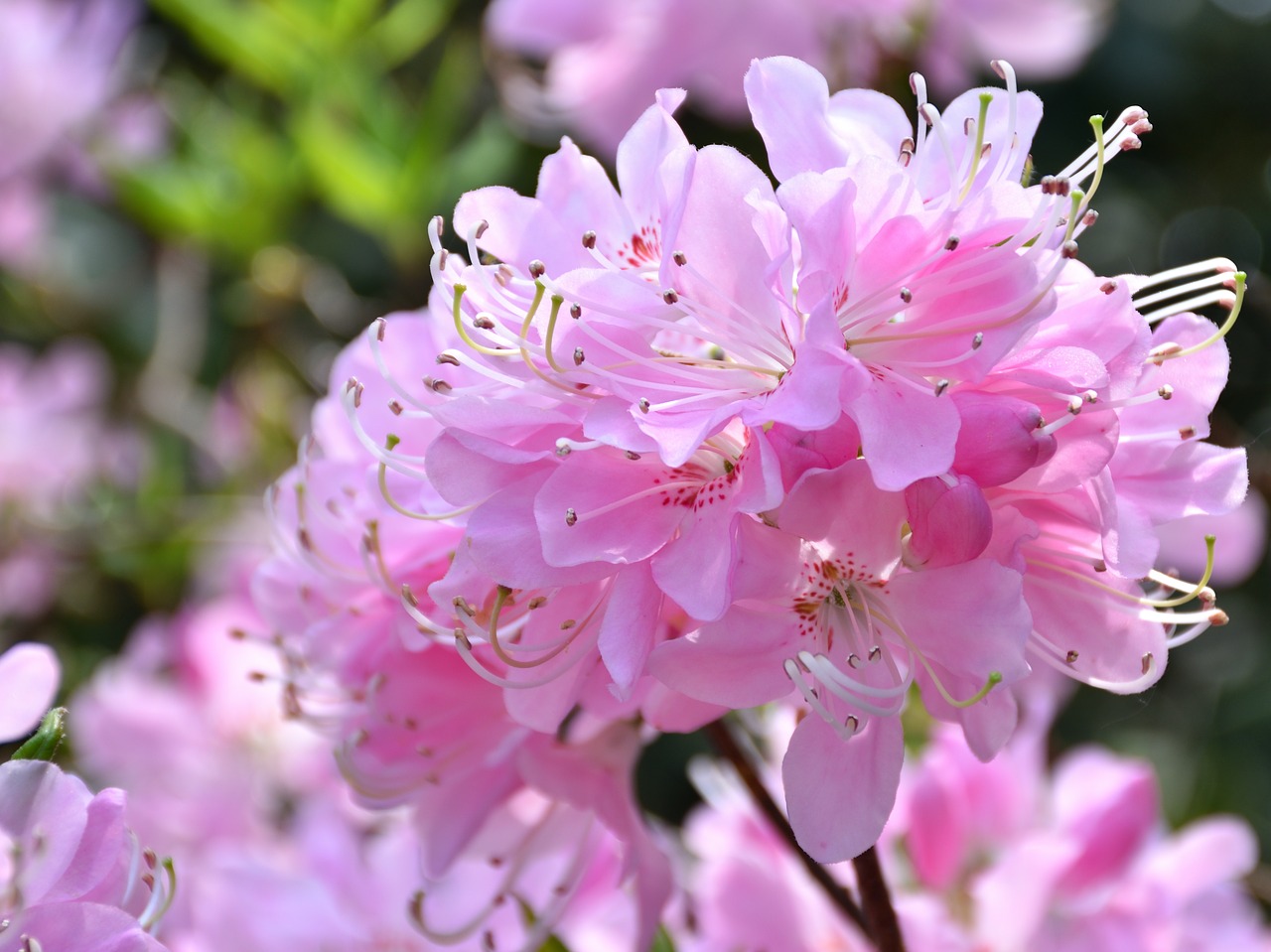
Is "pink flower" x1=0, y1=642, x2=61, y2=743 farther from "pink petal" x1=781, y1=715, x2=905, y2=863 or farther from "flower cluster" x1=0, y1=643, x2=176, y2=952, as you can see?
"pink petal" x1=781, y1=715, x2=905, y2=863

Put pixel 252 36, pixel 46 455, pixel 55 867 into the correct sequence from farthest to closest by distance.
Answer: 1. pixel 46 455
2. pixel 252 36
3. pixel 55 867

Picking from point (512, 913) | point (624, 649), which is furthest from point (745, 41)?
point (624, 649)

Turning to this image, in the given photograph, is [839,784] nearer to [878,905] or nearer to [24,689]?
[878,905]

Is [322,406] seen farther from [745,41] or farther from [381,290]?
[381,290]

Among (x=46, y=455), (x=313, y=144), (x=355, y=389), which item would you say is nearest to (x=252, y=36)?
(x=313, y=144)

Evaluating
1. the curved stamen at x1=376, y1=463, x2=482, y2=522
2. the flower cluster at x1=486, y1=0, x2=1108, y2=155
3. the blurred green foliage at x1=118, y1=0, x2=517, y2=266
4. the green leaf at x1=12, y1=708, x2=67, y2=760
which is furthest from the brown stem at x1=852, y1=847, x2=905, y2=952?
the blurred green foliage at x1=118, y1=0, x2=517, y2=266

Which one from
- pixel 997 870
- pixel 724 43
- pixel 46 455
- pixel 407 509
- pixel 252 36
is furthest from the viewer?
pixel 46 455
